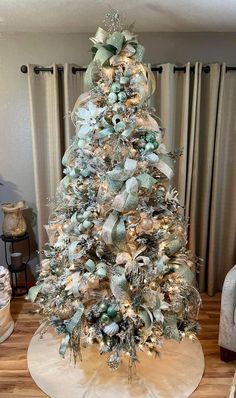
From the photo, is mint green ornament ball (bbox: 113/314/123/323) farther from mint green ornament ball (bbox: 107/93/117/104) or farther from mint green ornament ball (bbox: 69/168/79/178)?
mint green ornament ball (bbox: 107/93/117/104)

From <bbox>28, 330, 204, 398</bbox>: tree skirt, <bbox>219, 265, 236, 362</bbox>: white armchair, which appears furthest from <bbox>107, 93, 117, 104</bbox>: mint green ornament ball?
<bbox>28, 330, 204, 398</bbox>: tree skirt

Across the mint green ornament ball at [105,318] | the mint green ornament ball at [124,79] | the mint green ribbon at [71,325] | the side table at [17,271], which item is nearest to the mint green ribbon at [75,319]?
the mint green ribbon at [71,325]

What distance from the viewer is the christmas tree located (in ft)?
5.79

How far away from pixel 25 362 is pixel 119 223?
1155mm

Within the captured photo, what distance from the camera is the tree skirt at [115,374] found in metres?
1.87

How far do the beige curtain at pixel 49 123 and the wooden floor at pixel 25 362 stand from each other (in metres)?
0.72

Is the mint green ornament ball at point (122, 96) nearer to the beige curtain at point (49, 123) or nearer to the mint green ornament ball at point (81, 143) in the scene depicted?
the mint green ornament ball at point (81, 143)

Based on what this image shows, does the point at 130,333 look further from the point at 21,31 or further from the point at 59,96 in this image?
the point at 21,31

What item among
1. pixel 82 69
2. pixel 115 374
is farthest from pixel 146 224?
pixel 82 69

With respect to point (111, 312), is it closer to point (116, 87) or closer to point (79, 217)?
point (79, 217)

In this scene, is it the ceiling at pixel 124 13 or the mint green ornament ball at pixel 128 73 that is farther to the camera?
the ceiling at pixel 124 13

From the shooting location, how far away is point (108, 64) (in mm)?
1811

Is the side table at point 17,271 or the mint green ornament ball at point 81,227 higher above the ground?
the mint green ornament ball at point 81,227

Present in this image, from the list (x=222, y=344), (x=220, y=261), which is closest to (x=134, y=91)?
(x=222, y=344)
